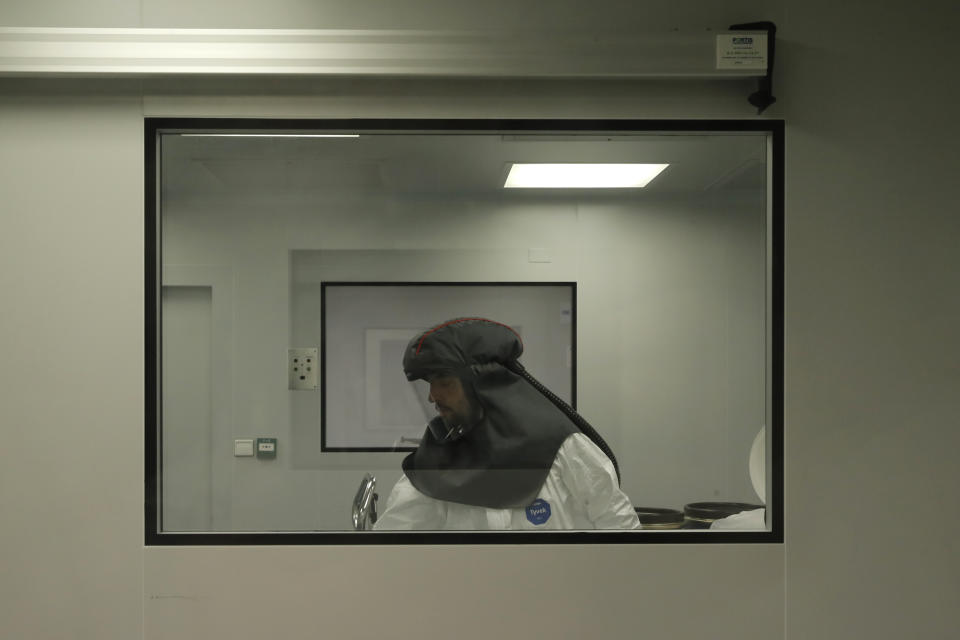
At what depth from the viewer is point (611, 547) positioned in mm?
2070

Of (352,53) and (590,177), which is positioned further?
(590,177)

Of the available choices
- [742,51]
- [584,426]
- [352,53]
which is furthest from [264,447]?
[742,51]

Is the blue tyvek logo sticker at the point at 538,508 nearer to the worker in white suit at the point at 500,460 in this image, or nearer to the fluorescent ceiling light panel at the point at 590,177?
the worker in white suit at the point at 500,460

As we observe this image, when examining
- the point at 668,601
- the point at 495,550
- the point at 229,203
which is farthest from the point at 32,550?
the point at 668,601

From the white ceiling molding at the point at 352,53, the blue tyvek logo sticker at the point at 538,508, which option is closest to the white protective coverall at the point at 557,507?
the blue tyvek logo sticker at the point at 538,508

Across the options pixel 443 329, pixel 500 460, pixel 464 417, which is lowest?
pixel 500 460

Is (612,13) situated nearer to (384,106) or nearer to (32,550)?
(384,106)

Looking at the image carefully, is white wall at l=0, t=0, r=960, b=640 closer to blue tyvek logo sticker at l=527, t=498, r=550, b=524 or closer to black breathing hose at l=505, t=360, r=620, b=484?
blue tyvek logo sticker at l=527, t=498, r=550, b=524

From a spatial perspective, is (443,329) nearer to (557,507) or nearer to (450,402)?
(450,402)

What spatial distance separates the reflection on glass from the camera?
2.09m

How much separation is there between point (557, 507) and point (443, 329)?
610 mm

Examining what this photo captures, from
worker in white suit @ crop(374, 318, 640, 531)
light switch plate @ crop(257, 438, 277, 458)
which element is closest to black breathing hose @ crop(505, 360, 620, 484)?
worker in white suit @ crop(374, 318, 640, 531)

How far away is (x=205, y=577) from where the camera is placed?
2.06 m

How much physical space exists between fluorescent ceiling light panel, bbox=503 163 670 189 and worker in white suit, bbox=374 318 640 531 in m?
0.43
